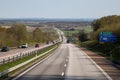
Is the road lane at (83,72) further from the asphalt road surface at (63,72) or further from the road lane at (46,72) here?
the road lane at (46,72)

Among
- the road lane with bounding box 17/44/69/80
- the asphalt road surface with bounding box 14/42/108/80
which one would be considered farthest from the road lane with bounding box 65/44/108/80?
the road lane with bounding box 17/44/69/80

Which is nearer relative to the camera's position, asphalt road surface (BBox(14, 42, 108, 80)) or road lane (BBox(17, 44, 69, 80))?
road lane (BBox(17, 44, 69, 80))

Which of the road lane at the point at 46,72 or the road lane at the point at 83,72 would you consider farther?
the road lane at the point at 83,72

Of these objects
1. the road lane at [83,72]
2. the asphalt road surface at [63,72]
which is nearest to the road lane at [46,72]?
the asphalt road surface at [63,72]

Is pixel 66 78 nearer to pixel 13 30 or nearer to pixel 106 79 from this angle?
pixel 106 79

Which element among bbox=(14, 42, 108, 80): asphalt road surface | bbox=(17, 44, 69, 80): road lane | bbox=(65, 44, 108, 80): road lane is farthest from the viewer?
bbox=(65, 44, 108, 80): road lane

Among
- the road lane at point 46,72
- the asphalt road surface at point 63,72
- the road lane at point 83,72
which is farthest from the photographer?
the road lane at point 83,72

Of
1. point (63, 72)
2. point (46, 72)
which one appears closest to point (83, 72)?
point (63, 72)

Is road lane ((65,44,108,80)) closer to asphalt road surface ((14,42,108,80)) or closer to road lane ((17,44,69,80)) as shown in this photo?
asphalt road surface ((14,42,108,80))

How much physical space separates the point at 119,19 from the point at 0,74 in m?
119

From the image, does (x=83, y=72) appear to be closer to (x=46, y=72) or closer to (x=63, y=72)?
(x=63, y=72)

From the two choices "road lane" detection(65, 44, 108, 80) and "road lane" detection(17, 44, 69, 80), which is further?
"road lane" detection(65, 44, 108, 80)

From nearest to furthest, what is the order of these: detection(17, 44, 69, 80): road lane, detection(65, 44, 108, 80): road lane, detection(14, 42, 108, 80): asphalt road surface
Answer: detection(17, 44, 69, 80): road lane, detection(14, 42, 108, 80): asphalt road surface, detection(65, 44, 108, 80): road lane

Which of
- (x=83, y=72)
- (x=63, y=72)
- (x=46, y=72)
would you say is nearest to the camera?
(x=63, y=72)
